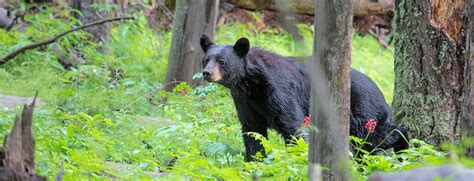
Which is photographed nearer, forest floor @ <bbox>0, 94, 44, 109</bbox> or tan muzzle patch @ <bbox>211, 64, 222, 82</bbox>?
tan muzzle patch @ <bbox>211, 64, 222, 82</bbox>

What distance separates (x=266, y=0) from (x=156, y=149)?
19.7 ft

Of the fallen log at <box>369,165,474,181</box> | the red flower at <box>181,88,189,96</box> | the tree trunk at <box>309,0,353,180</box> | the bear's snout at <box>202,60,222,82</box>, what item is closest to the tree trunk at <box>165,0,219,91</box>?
the red flower at <box>181,88,189,96</box>

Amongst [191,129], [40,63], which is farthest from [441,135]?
[40,63]

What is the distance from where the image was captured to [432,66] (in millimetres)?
6688

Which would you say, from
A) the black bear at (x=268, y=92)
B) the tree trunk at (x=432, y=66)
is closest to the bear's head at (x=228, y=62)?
the black bear at (x=268, y=92)

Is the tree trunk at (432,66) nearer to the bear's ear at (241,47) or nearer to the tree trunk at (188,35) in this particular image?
the bear's ear at (241,47)

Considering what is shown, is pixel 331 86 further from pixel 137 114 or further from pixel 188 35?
pixel 188 35

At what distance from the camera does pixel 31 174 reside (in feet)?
13.6

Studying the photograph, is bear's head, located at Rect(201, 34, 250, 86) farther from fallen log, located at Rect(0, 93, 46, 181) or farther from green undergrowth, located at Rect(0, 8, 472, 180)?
fallen log, located at Rect(0, 93, 46, 181)

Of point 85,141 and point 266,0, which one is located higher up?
point 266,0

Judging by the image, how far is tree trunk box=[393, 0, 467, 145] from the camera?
6637mm

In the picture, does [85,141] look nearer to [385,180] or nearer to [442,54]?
[442,54]

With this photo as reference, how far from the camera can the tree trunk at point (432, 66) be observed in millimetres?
6637

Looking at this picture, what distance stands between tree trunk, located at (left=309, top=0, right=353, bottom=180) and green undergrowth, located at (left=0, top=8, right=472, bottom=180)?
0.29m
